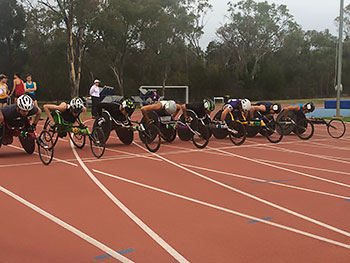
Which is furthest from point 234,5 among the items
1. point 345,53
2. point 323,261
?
point 323,261

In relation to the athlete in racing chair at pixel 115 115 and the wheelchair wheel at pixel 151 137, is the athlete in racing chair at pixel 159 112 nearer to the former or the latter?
the wheelchair wheel at pixel 151 137

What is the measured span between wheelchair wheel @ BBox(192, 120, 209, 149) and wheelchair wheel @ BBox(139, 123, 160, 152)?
1.07 metres

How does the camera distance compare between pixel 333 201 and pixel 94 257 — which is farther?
pixel 333 201

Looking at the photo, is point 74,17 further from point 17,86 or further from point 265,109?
point 265,109

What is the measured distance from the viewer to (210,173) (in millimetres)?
7906

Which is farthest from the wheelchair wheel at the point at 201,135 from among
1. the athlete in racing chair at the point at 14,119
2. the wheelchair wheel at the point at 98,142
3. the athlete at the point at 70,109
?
the athlete in racing chair at the point at 14,119

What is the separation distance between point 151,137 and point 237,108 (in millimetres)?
2859

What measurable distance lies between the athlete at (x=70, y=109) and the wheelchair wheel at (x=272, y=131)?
519cm

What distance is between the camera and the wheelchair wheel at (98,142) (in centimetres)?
936

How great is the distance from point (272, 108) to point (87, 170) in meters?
6.93

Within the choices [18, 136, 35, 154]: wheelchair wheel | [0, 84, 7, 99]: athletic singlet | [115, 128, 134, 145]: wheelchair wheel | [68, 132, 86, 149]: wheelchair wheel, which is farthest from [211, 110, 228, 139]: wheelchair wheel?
[0, 84, 7, 99]: athletic singlet

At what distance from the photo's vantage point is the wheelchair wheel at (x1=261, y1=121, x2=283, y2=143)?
12164mm

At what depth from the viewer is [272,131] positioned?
40.3ft

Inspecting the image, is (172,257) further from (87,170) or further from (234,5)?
(234,5)
